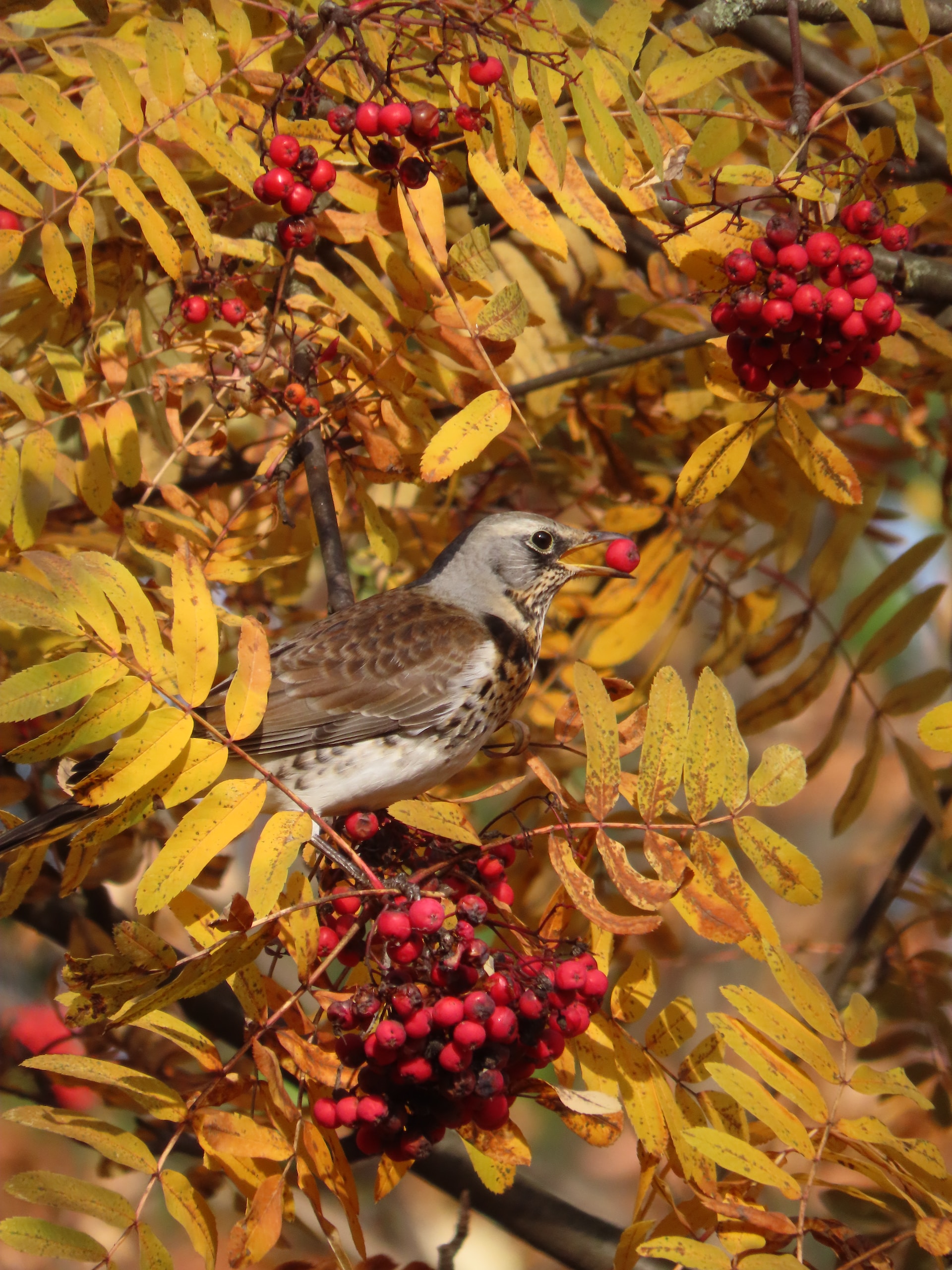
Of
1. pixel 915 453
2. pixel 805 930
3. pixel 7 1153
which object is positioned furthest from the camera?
pixel 805 930

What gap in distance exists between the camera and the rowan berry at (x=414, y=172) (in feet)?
6.52

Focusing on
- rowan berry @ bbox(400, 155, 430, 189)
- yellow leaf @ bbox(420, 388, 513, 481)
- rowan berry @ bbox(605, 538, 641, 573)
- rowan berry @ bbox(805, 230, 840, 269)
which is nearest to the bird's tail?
yellow leaf @ bbox(420, 388, 513, 481)

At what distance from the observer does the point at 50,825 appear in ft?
7.29

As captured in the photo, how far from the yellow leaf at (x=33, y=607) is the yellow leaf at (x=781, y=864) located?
37.2 inches

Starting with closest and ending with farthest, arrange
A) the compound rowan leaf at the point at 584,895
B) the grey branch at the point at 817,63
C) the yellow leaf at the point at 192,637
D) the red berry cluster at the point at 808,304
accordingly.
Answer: the compound rowan leaf at the point at 584,895
the yellow leaf at the point at 192,637
the red berry cluster at the point at 808,304
the grey branch at the point at 817,63

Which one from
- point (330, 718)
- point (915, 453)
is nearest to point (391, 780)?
point (330, 718)

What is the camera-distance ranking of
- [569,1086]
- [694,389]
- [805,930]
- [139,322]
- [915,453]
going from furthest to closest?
[805,930] < [915,453] < [694,389] < [139,322] < [569,1086]

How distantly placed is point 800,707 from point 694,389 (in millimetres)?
830

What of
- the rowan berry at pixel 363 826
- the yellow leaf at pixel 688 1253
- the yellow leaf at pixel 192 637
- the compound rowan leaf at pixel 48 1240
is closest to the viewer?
the yellow leaf at pixel 688 1253

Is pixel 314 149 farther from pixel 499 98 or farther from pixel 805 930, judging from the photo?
pixel 805 930

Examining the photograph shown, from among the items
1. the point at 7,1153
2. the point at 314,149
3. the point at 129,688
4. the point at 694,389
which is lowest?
the point at 7,1153

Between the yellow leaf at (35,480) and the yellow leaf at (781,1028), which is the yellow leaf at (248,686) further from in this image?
the yellow leaf at (781,1028)

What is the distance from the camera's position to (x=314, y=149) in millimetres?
2096

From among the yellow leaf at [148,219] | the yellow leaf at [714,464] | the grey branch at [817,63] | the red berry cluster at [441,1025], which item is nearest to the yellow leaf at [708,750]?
the red berry cluster at [441,1025]
